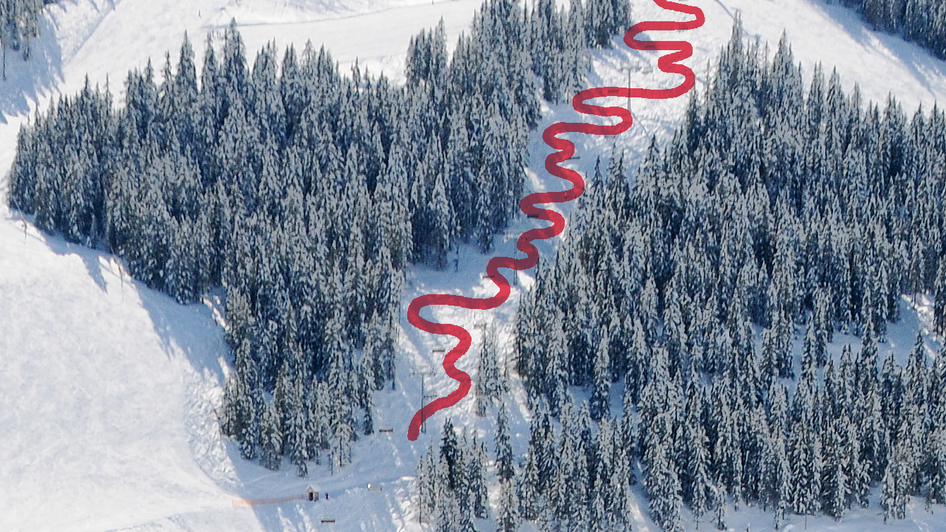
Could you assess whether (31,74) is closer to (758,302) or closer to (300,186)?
(300,186)

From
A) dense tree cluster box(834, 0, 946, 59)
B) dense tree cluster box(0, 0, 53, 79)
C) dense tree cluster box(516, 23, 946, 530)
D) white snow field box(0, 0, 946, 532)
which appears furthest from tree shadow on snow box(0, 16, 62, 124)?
dense tree cluster box(834, 0, 946, 59)

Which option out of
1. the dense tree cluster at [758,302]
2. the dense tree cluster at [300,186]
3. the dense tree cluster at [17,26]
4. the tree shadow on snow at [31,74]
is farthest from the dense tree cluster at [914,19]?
the dense tree cluster at [17,26]

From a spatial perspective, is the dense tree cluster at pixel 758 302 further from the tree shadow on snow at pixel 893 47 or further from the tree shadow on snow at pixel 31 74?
the tree shadow on snow at pixel 31 74

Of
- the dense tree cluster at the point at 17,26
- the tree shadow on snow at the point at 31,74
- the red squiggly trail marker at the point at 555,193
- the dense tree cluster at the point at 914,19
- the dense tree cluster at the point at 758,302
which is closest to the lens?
the dense tree cluster at the point at 758,302

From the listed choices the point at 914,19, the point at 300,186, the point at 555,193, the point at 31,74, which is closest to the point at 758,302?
the point at 555,193

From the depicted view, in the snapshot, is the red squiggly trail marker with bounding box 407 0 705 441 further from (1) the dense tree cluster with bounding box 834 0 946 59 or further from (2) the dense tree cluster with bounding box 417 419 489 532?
(1) the dense tree cluster with bounding box 834 0 946 59
